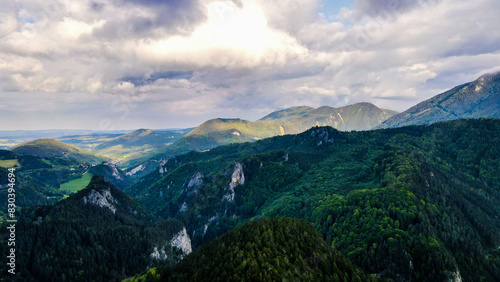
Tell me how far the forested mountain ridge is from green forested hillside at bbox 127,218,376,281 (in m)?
39.6

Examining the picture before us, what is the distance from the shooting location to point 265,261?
72438 mm

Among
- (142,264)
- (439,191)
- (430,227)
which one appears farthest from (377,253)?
(142,264)

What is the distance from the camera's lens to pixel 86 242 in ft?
380

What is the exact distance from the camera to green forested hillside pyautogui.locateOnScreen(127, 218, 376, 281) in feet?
219

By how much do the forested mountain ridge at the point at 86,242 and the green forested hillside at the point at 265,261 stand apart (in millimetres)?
39639

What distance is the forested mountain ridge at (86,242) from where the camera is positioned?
95.6 metres

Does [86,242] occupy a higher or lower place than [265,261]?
lower

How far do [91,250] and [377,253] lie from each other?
432ft

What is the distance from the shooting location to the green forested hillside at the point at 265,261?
66.8 m

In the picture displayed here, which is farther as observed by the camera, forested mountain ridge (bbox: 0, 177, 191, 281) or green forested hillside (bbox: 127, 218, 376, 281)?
forested mountain ridge (bbox: 0, 177, 191, 281)

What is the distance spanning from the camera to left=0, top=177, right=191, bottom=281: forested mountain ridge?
9556cm

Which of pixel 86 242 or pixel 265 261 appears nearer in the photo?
pixel 265 261

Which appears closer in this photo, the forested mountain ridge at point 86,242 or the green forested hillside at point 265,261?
the green forested hillside at point 265,261

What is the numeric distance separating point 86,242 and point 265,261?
3957 inches
